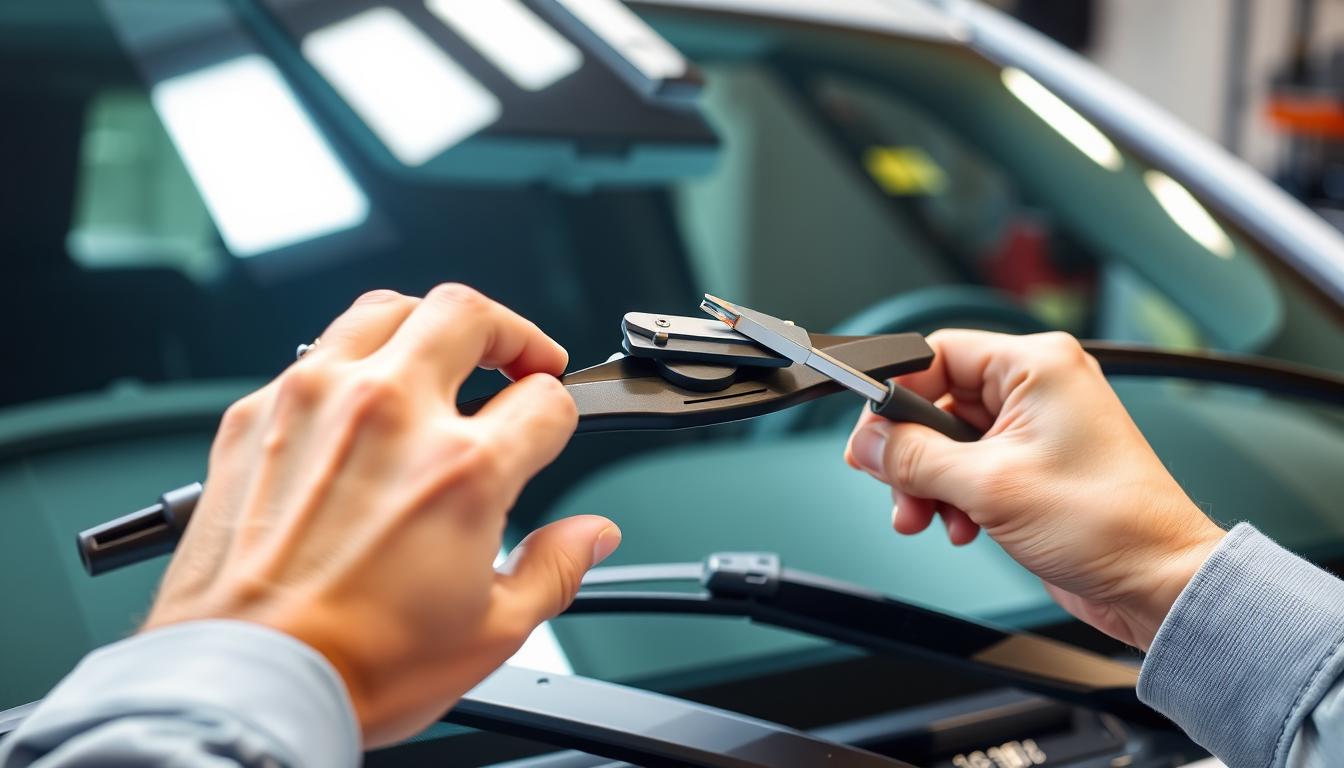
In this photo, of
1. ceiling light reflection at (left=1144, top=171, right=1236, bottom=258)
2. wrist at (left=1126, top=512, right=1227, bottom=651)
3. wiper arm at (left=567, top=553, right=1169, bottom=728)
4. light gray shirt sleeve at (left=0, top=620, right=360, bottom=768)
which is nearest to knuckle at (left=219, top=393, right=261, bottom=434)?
light gray shirt sleeve at (left=0, top=620, right=360, bottom=768)

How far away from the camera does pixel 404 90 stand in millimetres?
1049

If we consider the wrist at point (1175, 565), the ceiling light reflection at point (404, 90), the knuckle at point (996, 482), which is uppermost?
the ceiling light reflection at point (404, 90)

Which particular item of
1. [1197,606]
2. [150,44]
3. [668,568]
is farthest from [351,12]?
[1197,606]

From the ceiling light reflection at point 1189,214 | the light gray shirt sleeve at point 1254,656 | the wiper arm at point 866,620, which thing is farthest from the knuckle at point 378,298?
the ceiling light reflection at point 1189,214

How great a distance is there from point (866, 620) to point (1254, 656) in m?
0.22

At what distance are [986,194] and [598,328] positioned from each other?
77 cm

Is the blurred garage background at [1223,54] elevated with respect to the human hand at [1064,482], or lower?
lower

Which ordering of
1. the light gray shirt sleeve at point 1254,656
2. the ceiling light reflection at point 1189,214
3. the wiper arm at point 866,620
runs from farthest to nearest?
the ceiling light reflection at point 1189,214
the wiper arm at point 866,620
the light gray shirt sleeve at point 1254,656

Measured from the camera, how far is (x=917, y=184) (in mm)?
1547

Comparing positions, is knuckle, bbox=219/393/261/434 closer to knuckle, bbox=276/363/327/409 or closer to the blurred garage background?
knuckle, bbox=276/363/327/409

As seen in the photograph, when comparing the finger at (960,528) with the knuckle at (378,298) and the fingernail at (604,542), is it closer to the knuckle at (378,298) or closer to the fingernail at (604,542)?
the fingernail at (604,542)

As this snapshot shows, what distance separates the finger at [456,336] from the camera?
1.59ft

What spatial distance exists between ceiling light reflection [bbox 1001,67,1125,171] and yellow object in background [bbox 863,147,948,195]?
9.3 inches

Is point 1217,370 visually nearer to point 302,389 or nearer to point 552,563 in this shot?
point 552,563
